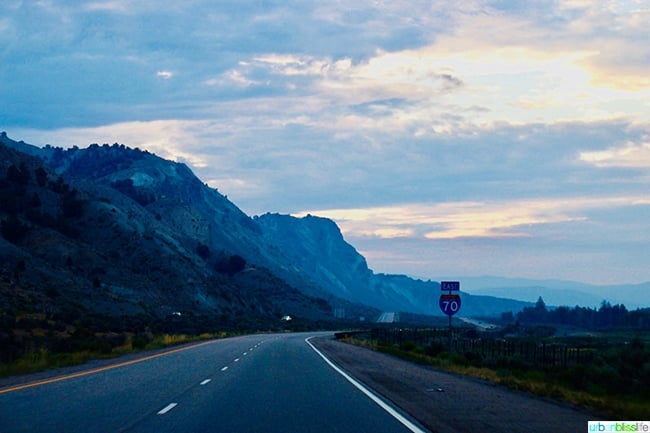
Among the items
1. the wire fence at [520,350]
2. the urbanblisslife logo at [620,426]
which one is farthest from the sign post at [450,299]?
the urbanblisslife logo at [620,426]

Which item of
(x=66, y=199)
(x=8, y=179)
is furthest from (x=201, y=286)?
(x=8, y=179)

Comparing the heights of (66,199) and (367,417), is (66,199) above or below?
above

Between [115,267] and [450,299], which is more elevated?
[115,267]

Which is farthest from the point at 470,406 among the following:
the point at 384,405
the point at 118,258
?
the point at 118,258

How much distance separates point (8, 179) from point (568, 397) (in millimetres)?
99223

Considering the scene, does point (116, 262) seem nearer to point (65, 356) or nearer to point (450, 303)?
point (65, 356)

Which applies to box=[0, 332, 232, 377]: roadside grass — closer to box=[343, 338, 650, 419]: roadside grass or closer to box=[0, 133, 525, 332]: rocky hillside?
box=[343, 338, 650, 419]: roadside grass

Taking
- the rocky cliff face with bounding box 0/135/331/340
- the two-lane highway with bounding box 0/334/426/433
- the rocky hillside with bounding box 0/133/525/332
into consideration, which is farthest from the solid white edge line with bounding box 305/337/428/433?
the rocky hillside with bounding box 0/133/525/332

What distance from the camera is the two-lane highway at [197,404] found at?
43.5 feet

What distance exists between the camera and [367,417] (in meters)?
14.5

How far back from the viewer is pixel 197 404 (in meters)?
16.4

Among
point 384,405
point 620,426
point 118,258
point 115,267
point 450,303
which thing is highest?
point 118,258

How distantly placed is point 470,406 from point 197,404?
527 centimetres

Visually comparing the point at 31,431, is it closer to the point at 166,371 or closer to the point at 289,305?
the point at 166,371
